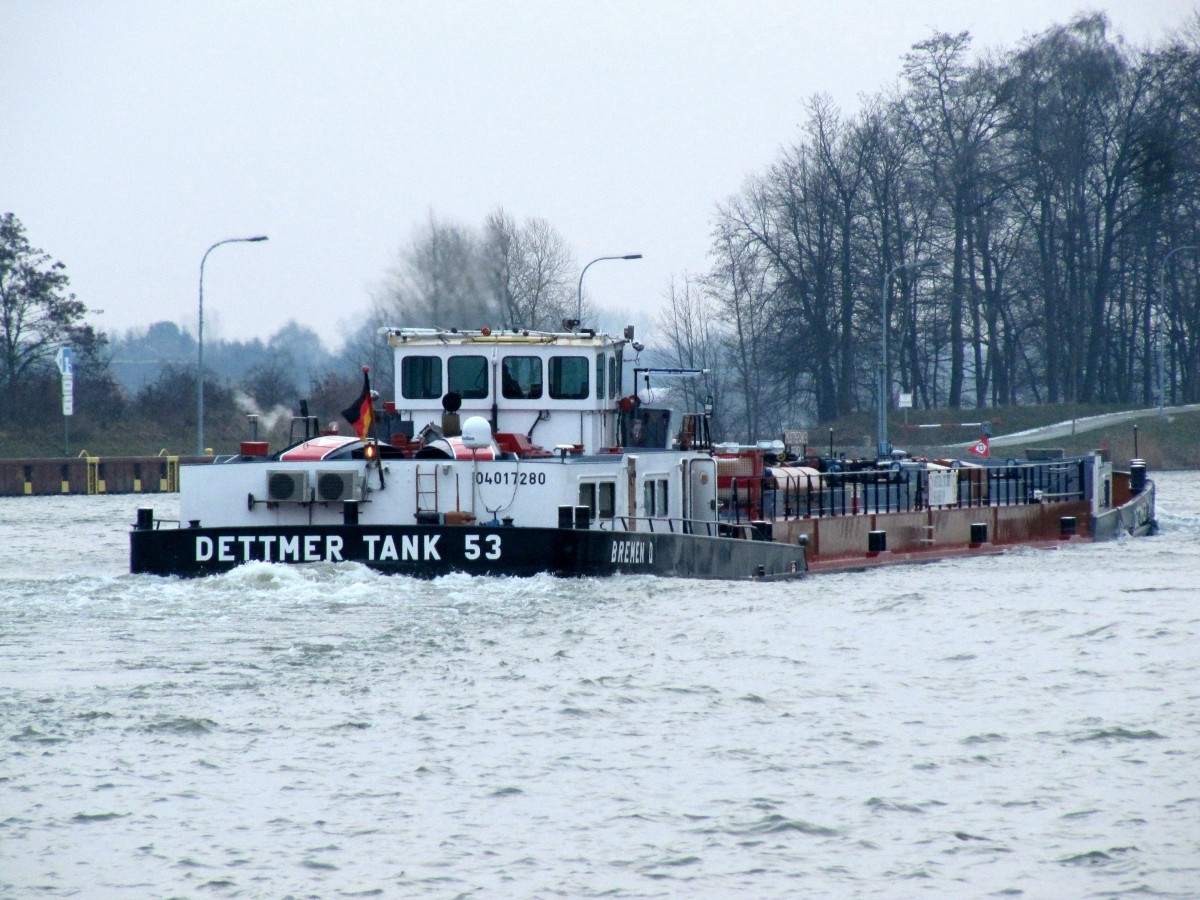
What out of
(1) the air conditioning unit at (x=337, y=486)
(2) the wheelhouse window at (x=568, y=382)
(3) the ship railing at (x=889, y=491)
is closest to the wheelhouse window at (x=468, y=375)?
(2) the wheelhouse window at (x=568, y=382)

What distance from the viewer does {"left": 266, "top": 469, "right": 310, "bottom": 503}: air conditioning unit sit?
19.6 meters

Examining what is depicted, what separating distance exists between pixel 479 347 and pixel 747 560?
16.6 feet

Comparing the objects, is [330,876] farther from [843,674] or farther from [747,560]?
[747,560]

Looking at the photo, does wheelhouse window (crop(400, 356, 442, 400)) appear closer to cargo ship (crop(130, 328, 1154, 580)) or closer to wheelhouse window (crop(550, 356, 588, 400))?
cargo ship (crop(130, 328, 1154, 580))

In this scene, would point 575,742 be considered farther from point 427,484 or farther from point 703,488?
point 703,488

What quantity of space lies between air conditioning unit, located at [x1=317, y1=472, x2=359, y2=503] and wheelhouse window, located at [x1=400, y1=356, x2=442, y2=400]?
3437mm

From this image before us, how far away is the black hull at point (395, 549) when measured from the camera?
62.0ft

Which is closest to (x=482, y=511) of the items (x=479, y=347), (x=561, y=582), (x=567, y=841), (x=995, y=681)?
(x=561, y=582)

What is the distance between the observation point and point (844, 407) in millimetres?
69562

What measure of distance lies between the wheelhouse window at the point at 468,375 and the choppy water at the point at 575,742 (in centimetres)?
415

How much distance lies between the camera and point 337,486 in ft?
64.3

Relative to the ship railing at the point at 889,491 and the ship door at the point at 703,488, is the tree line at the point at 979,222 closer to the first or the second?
the ship railing at the point at 889,491

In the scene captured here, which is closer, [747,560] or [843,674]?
[843,674]

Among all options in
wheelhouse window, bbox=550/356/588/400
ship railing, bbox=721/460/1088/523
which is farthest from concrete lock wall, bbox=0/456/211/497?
wheelhouse window, bbox=550/356/588/400
